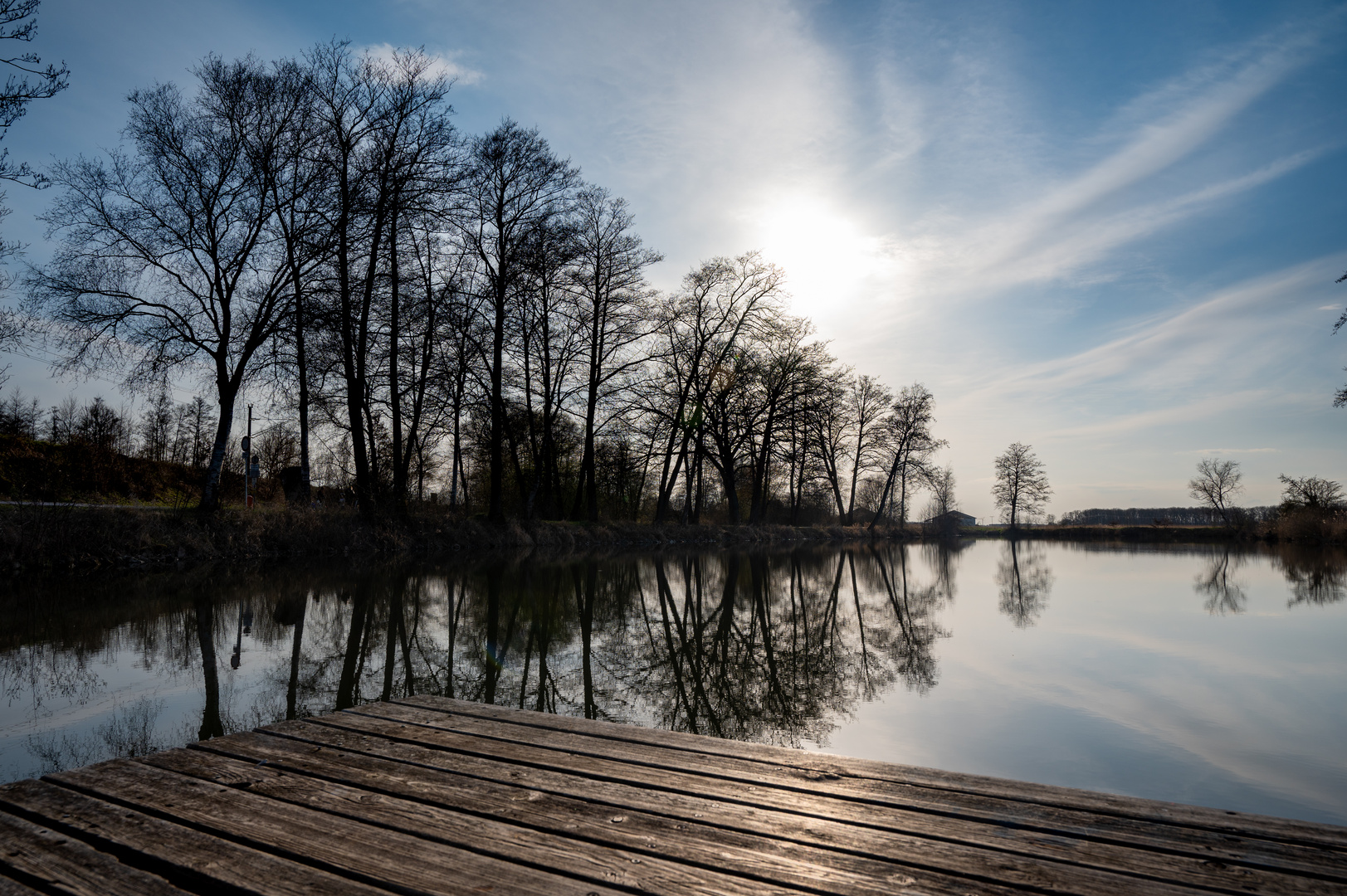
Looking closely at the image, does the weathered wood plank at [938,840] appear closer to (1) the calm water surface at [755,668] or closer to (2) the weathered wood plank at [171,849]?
(2) the weathered wood plank at [171,849]

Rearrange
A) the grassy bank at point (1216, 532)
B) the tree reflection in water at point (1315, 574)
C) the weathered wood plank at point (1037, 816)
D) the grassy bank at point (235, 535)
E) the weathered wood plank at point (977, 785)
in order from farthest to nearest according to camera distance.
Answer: the grassy bank at point (1216, 532) < the tree reflection in water at point (1315, 574) < the grassy bank at point (235, 535) < the weathered wood plank at point (977, 785) < the weathered wood plank at point (1037, 816)

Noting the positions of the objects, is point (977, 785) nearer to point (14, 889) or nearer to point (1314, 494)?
point (14, 889)

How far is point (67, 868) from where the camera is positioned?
73.9 inches

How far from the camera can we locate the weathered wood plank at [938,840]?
1852 millimetres

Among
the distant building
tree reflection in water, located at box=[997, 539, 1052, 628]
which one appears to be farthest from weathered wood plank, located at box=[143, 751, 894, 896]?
the distant building

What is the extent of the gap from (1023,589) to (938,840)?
43.0 feet

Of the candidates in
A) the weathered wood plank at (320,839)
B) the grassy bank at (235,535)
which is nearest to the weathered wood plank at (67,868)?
the weathered wood plank at (320,839)

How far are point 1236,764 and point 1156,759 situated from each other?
411mm

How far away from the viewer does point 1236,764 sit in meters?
3.91

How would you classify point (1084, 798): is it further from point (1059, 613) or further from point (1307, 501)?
point (1307, 501)

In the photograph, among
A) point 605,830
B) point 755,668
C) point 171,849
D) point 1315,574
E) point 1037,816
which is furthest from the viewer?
point 1315,574

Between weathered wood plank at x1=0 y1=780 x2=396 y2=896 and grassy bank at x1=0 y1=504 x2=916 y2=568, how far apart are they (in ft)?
38.3

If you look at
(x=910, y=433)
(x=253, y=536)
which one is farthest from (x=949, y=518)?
(x=253, y=536)

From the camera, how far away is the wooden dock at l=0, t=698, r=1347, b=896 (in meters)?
1.81
